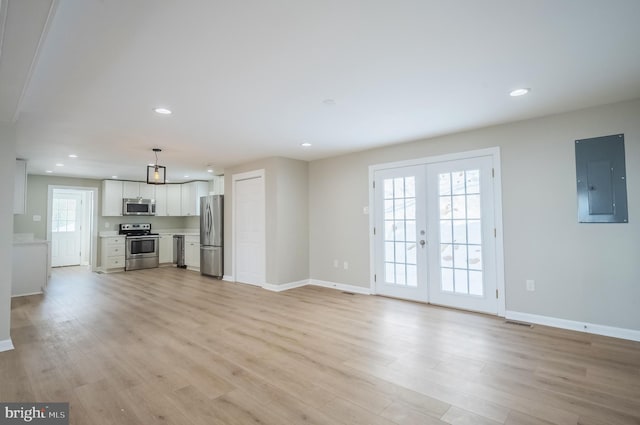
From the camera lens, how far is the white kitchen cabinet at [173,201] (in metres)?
9.15

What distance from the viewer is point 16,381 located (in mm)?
2439

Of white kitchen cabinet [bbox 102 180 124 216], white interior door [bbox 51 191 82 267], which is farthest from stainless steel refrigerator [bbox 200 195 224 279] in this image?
white interior door [bbox 51 191 82 267]

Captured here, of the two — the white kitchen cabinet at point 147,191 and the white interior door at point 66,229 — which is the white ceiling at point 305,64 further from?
the white interior door at point 66,229

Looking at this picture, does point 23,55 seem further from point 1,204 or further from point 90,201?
point 90,201

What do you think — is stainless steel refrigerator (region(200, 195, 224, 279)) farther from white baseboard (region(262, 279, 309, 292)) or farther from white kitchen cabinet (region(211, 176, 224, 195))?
white baseboard (region(262, 279, 309, 292))

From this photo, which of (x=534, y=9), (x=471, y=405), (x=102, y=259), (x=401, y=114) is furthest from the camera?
(x=102, y=259)

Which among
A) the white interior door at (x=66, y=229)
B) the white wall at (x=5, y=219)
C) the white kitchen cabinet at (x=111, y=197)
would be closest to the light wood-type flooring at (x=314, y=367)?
the white wall at (x=5, y=219)

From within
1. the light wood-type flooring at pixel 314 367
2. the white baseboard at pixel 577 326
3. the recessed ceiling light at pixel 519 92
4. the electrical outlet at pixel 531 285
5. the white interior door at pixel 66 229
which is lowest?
the light wood-type flooring at pixel 314 367

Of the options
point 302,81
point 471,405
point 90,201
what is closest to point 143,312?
point 302,81

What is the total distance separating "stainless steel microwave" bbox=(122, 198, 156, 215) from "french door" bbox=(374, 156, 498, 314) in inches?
271

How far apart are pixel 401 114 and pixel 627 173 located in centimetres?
242

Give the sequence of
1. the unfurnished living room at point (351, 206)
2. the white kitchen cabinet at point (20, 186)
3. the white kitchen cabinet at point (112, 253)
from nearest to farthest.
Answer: the unfurnished living room at point (351, 206)
the white kitchen cabinet at point (20, 186)
the white kitchen cabinet at point (112, 253)

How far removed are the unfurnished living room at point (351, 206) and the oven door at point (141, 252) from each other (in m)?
1.98

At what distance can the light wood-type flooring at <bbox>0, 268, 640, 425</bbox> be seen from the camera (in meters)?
2.02
